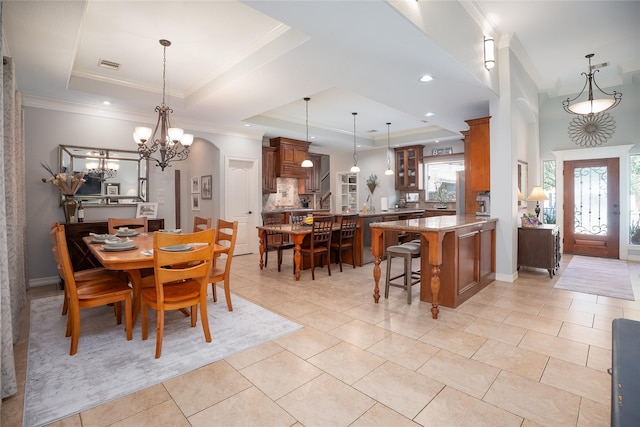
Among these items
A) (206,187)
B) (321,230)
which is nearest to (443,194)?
(321,230)

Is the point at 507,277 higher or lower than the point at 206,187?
lower

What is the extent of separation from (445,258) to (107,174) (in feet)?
16.8

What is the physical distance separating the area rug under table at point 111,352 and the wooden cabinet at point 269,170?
14.4 ft

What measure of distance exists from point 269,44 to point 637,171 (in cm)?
684

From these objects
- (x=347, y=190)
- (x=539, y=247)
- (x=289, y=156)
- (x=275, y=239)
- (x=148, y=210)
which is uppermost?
(x=289, y=156)

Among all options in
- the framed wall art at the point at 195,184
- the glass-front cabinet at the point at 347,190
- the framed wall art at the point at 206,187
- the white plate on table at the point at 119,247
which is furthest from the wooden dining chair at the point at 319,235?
the glass-front cabinet at the point at 347,190

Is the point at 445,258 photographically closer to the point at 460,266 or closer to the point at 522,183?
the point at 460,266

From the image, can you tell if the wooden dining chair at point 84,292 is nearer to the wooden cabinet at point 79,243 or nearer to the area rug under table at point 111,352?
the area rug under table at point 111,352

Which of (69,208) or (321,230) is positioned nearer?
(69,208)

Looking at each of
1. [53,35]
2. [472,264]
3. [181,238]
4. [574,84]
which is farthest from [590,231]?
[53,35]

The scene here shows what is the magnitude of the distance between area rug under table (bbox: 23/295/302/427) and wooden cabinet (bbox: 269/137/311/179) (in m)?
4.68

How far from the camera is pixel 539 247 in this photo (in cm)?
A: 468

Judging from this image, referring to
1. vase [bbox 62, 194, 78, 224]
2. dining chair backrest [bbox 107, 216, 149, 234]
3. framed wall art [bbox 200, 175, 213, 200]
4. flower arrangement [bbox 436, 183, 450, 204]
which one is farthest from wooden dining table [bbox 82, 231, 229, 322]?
flower arrangement [bbox 436, 183, 450, 204]

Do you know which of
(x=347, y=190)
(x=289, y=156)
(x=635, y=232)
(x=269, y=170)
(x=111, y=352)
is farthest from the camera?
(x=347, y=190)
